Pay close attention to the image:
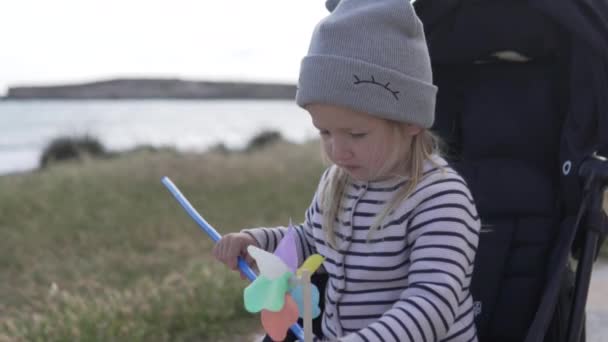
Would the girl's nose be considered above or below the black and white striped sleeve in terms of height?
above

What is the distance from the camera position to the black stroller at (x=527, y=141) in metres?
1.58

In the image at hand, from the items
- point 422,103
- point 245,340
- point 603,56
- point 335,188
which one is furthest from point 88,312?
point 603,56

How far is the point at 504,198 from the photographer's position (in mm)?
1895

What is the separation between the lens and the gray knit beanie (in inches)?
52.7

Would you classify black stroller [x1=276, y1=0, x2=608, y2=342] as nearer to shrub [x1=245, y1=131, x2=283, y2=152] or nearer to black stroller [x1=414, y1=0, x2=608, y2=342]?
black stroller [x1=414, y1=0, x2=608, y2=342]

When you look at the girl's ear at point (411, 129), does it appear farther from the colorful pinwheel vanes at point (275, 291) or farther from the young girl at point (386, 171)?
the colorful pinwheel vanes at point (275, 291)

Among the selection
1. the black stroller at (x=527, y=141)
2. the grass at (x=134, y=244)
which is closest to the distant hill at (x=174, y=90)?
the grass at (x=134, y=244)

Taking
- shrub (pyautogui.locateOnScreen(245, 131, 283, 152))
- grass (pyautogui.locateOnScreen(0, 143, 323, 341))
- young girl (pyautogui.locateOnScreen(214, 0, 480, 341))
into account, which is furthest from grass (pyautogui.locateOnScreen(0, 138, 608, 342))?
shrub (pyautogui.locateOnScreen(245, 131, 283, 152))

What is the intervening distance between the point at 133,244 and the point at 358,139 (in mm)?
4456

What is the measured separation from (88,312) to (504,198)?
76.4 inches

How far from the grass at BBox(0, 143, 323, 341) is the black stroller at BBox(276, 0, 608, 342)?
1517 mm

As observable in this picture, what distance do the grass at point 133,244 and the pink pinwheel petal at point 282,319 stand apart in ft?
5.99

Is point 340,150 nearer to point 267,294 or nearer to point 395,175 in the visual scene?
point 395,175

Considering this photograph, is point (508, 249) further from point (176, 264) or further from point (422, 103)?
point (176, 264)
